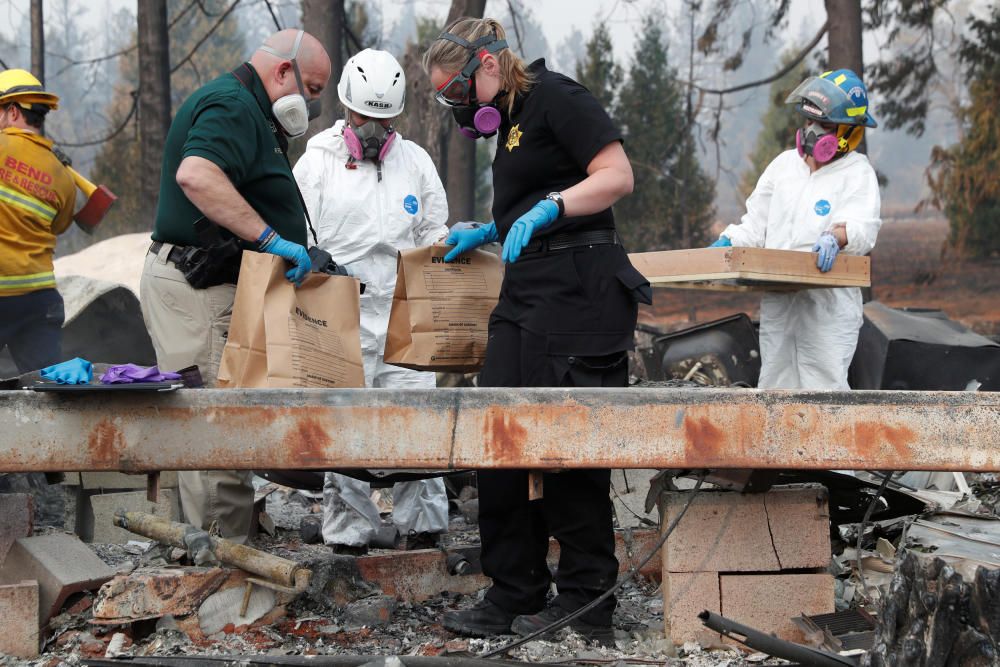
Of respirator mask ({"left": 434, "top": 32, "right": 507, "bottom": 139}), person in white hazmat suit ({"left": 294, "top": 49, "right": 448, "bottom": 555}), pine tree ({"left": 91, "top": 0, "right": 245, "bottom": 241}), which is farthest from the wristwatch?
pine tree ({"left": 91, "top": 0, "right": 245, "bottom": 241})

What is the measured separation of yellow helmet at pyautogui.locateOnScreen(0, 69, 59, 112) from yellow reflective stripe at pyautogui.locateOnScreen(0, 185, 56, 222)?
434 millimetres

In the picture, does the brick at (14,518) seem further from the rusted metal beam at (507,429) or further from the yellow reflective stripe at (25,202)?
the yellow reflective stripe at (25,202)

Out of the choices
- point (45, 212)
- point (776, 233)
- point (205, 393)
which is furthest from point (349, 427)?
point (45, 212)

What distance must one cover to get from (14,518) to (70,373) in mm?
1080

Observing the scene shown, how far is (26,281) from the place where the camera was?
5637mm

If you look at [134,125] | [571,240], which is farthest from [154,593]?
[134,125]

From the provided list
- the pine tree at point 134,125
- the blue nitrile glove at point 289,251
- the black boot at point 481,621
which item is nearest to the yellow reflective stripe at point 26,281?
the blue nitrile glove at point 289,251

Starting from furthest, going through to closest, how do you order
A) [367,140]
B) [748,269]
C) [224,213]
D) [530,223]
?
[367,140], [748,269], [224,213], [530,223]

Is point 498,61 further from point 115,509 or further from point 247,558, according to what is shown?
point 115,509

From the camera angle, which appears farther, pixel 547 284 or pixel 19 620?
pixel 547 284

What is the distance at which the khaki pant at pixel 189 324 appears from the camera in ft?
13.3

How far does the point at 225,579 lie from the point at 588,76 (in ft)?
58.5

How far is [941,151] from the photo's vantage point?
1867 centimetres

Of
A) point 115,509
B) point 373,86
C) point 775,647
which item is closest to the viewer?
point 775,647
